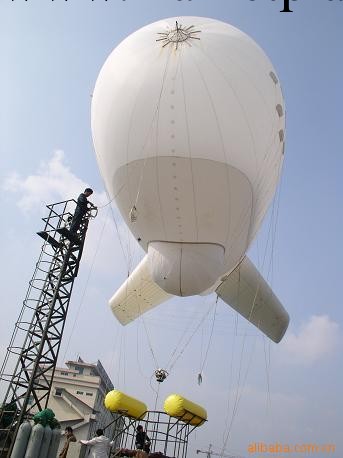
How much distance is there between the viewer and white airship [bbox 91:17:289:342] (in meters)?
8.30

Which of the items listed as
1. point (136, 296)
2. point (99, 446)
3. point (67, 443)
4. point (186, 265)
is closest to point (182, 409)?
point (99, 446)

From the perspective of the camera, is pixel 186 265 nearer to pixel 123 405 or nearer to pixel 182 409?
pixel 182 409

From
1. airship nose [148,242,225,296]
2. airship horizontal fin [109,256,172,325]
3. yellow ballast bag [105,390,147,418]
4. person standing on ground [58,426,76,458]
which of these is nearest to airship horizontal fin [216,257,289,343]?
airship horizontal fin [109,256,172,325]

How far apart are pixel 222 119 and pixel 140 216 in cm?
286

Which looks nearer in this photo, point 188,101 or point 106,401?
point 188,101

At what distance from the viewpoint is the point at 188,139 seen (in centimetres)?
830

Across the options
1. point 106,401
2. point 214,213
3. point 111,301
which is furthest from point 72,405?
point 214,213

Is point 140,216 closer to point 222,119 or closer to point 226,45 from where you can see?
point 222,119

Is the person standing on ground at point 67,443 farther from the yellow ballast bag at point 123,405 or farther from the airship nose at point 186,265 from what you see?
the airship nose at point 186,265

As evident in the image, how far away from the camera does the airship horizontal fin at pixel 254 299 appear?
14195 millimetres

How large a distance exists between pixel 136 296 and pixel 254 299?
4.25 meters

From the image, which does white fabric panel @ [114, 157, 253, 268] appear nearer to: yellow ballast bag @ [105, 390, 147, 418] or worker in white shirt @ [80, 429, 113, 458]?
yellow ballast bag @ [105, 390, 147, 418]

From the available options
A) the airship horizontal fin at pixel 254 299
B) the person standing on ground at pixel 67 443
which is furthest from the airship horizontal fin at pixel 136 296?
the person standing on ground at pixel 67 443

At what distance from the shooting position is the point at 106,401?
9664 mm
